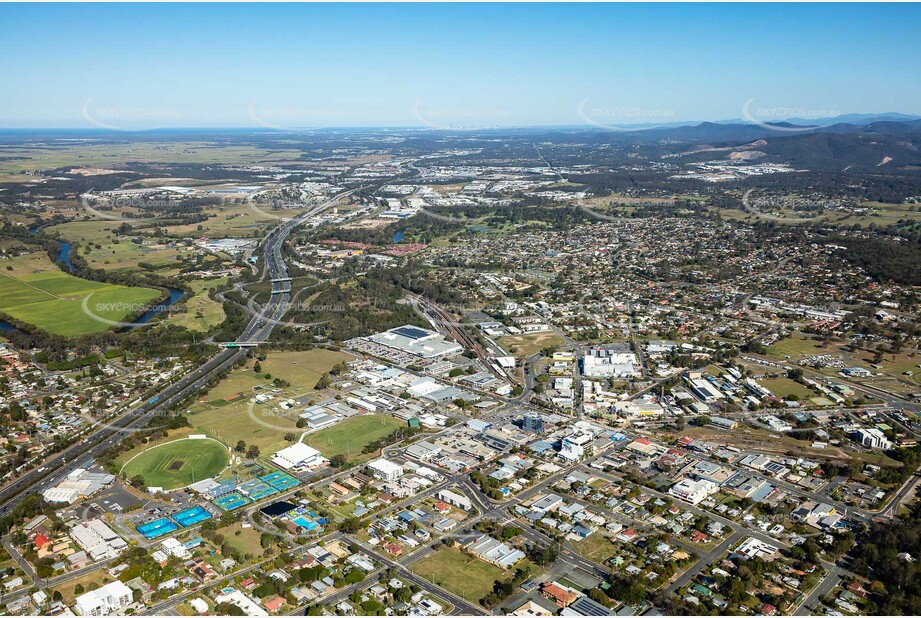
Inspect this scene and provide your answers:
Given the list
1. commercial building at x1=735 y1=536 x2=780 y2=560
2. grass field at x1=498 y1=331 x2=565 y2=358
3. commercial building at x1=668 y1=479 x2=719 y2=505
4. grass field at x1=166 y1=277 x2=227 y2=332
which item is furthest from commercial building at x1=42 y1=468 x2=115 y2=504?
grass field at x1=498 y1=331 x2=565 y2=358

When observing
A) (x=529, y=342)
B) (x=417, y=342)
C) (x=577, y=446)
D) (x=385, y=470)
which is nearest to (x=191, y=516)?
(x=385, y=470)

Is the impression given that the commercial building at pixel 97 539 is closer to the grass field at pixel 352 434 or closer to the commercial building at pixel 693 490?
the grass field at pixel 352 434

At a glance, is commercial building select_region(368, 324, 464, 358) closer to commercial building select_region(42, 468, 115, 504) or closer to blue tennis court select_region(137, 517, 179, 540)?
commercial building select_region(42, 468, 115, 504)

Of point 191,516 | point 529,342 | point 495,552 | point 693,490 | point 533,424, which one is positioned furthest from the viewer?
point 529,342

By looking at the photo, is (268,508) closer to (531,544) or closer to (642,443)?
(531,544)

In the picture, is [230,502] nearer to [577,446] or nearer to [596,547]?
[596,547]

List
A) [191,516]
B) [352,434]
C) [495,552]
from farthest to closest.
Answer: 1. [352,434]
2. [191,516]
3. [495,552]

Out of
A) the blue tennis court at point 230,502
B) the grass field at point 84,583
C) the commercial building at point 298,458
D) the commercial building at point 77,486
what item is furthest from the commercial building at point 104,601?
the commercial building at point 298,458
